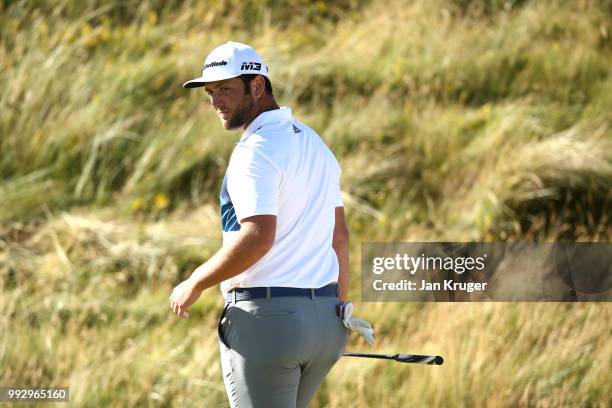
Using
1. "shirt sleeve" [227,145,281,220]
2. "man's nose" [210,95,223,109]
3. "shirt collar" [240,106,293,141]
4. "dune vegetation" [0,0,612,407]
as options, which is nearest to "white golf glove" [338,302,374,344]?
"shirt sleeve" [227,145,281,220]

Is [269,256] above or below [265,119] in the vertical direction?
below

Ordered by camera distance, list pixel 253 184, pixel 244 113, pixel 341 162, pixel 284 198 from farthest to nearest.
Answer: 1. pixel 341 162
2. pixel 244 113
3. pixel 284 198
4. pixel 253 184

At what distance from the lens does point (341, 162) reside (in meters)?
7.31

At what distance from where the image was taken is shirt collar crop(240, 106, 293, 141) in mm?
3203

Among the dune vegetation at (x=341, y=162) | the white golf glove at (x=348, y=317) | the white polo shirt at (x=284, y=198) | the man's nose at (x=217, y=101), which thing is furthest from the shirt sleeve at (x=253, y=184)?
the dune vegetation at (x=341, y=162)

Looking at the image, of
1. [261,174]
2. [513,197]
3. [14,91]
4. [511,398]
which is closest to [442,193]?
[513,197]

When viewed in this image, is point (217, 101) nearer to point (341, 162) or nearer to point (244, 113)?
point (244, 113)

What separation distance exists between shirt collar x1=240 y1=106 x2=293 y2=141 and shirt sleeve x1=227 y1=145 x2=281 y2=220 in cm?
16

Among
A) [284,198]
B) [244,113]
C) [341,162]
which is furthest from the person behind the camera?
[341,162]

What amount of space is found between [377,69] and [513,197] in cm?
188

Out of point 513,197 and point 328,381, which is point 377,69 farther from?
point 328,381

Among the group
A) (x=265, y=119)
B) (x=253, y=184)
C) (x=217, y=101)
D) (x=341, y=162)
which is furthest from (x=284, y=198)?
(x=341, y=162)

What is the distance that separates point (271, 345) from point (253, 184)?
1.53 feet

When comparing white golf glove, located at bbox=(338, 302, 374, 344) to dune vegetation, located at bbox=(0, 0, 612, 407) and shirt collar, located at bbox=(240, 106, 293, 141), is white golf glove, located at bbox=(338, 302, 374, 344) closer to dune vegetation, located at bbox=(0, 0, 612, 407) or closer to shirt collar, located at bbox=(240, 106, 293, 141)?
shirt collar, located at bbox=(240, 106, 293, 141)
